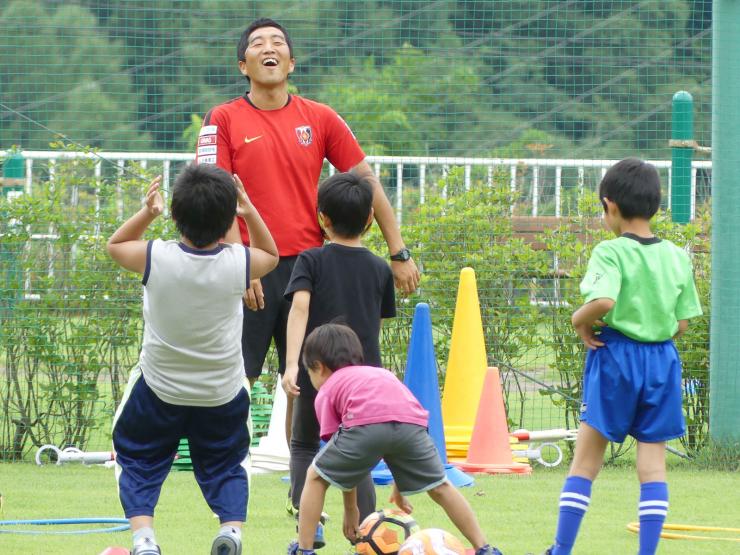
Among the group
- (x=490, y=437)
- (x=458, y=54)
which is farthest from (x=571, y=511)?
(x=458, y=54)

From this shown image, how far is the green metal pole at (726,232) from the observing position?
7133 mm

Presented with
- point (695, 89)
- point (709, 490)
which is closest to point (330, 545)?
point (709, 490)

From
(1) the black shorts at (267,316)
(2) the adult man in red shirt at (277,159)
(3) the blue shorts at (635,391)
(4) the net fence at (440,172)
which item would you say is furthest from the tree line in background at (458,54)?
(3) the blue shorts at (635,391)

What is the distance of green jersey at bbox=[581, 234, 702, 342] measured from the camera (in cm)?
438

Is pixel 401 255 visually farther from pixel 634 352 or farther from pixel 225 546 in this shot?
pixel 225 546

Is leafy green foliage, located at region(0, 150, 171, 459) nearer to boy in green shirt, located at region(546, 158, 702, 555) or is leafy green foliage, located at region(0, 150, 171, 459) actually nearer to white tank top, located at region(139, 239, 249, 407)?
white tank top, located at region(139, 239, 249, 407)

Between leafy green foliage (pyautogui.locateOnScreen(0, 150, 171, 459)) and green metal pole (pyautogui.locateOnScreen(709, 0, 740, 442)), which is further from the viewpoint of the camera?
leafy green foliage (pyautogui.locateOnScreen(0, 150, 171, 459))

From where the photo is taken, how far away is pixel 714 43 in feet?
23.7

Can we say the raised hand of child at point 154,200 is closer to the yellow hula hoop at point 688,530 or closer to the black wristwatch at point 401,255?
the black wristwatch at point 401,255

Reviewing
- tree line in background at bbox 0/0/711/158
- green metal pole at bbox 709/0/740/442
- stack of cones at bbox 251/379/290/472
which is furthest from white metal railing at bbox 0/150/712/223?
stack of cones at bbox 251/379/290/472

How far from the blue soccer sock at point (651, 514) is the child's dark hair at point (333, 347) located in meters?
1.08

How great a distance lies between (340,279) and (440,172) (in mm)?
4217

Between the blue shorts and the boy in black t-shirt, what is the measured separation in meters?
0.82

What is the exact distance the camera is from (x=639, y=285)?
4.41m
